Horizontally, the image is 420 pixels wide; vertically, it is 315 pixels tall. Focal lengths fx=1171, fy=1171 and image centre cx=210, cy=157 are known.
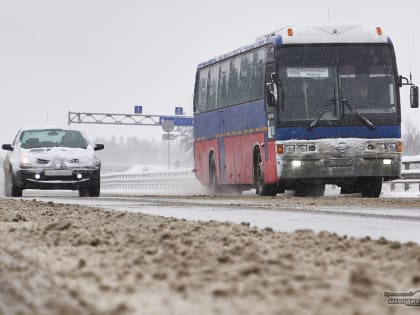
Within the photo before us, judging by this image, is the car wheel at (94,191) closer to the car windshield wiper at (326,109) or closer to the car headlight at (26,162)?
the car headlight at (26,162)

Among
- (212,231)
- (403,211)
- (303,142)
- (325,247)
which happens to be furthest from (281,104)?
(325,247)

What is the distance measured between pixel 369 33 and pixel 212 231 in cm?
1559

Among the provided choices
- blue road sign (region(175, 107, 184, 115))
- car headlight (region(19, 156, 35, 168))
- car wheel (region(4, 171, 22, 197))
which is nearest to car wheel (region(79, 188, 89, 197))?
car wheel (region(4, 171, 22, 197))

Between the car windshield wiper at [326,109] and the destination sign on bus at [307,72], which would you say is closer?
the car windshield wiper at [326,109]

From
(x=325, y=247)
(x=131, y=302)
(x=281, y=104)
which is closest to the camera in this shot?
(x=131, y=302)

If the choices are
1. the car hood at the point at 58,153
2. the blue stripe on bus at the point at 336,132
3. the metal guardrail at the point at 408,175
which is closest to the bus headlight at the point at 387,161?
the blue stripe on bus at the point at 336,132

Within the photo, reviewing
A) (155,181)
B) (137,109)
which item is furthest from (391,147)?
(137,109)

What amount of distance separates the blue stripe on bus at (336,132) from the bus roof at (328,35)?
74.5 inches

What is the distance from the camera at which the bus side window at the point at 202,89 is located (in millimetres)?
30644

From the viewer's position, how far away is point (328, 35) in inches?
981

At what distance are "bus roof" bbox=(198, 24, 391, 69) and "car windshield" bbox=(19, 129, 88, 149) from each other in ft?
16.1

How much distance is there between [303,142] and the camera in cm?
2416

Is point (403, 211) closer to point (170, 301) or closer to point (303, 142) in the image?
point (303, 142)

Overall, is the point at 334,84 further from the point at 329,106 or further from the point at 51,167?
the point at 51,167
